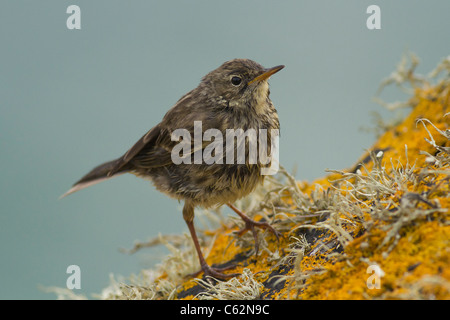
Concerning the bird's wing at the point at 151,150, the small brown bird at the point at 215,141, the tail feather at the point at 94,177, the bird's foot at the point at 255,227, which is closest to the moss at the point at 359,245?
the bird's foot at the point at 255,227

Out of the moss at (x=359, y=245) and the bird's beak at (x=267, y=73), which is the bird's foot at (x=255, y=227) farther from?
the bird's beak at (x=267, y=73)

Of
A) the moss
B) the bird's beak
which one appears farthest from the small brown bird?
the moss

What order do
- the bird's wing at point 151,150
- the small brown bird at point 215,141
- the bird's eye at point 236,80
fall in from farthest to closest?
the bird's wing at point 151,150
the bird's eye at point 236,80
the small brown bird at point 215,141

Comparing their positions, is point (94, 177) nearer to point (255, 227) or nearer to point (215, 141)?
point (215, 141)

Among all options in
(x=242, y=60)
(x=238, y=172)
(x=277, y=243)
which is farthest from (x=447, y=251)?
(x=242, y=60)

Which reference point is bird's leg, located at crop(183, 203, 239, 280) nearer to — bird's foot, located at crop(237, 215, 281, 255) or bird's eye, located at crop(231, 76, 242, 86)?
bird's foot, located at crop(237, 215, 281, 255)
